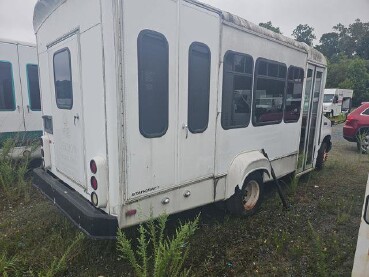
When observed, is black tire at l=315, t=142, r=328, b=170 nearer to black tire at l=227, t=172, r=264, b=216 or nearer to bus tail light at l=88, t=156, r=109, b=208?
black tire at l=227, t=172, r=264, b=216

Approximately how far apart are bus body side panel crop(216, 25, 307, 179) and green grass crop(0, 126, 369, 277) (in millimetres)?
768

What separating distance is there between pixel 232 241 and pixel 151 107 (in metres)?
2.14

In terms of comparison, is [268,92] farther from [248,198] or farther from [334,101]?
[334,101]

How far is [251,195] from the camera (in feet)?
15.0

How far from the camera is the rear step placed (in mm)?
2701

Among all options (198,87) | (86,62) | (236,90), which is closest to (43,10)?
(86,62)

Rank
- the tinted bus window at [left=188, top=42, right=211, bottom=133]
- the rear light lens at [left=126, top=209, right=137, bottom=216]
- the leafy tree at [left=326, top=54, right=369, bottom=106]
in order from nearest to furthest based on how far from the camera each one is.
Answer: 1. the rear light lens at [left=126, top=209, right=137, bottom=216]
2. the tinted bus window at [left=188, top=42, right=211, bottom=133]
3. the leafy tree at [left=326, top=54, right=369, bottom=106]

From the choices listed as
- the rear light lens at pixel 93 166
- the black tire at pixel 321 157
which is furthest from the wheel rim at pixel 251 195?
the black tire at pixel 321 157

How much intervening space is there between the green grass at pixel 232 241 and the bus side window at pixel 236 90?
1542mm

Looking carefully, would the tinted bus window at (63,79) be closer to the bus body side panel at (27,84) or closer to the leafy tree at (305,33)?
the bus body side panel at (27,84)

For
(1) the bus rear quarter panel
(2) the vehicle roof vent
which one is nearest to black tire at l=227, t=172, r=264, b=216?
(1) the bus rear quarter panel

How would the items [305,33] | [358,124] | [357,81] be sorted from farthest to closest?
[305,33] < [357,81] < [358,124]

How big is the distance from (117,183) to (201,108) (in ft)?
4.55

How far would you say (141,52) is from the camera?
106 inches
